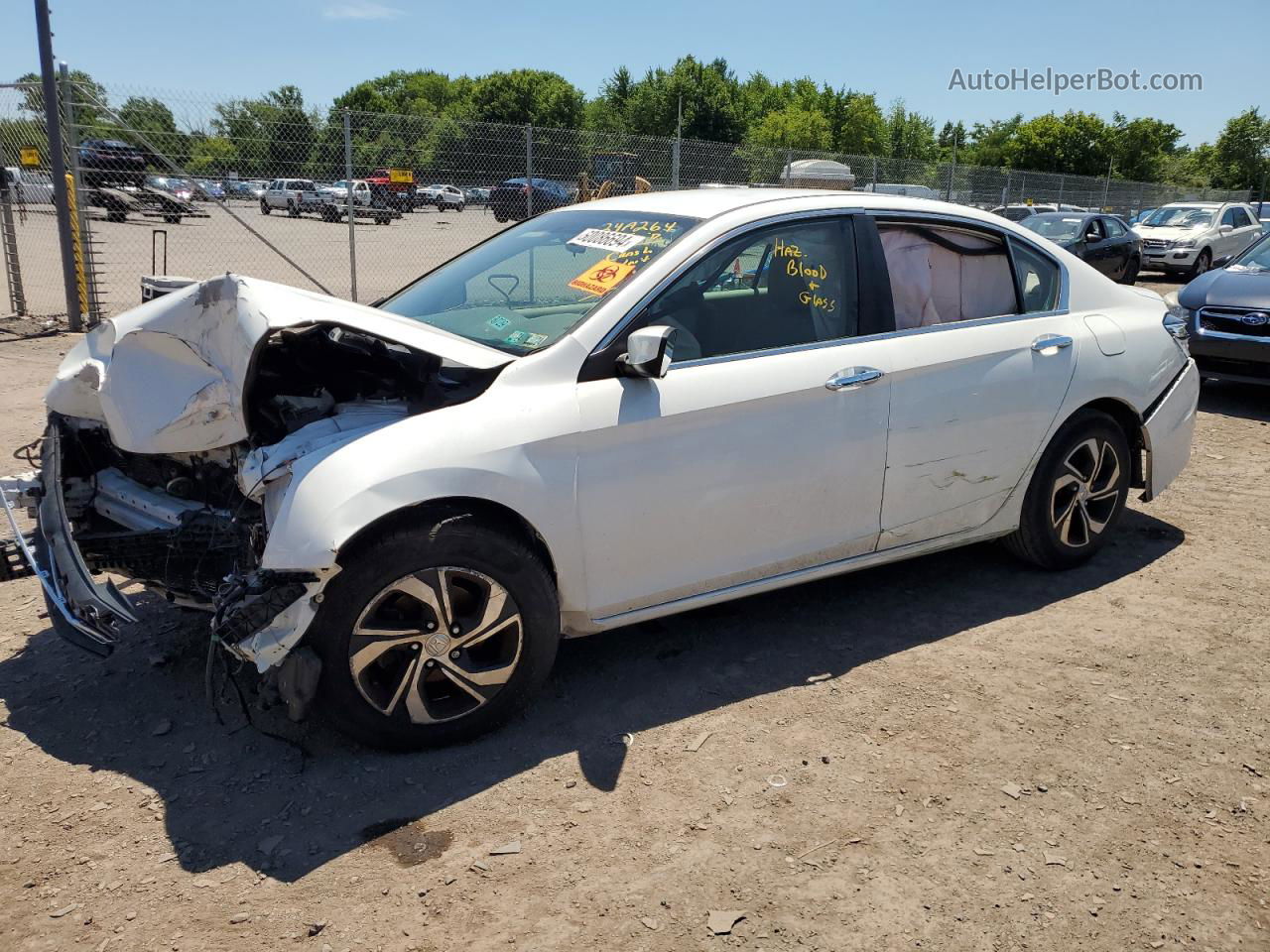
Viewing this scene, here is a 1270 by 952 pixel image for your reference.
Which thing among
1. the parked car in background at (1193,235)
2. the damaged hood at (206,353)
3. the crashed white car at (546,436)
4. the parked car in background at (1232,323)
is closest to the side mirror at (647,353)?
the crashed white car at (546,436)

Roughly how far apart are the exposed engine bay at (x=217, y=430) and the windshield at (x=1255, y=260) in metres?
8.67

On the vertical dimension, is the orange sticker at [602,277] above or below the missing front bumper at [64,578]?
above

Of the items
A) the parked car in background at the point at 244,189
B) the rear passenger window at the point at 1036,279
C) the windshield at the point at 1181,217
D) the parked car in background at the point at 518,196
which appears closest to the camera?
the rear passenger window at the point at 1036,279

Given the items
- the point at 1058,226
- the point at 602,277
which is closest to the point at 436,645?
the point at 602,277

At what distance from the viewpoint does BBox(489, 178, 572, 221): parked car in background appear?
13.1m

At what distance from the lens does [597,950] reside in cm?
246

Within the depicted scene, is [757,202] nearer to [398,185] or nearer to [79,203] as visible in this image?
[79,203]

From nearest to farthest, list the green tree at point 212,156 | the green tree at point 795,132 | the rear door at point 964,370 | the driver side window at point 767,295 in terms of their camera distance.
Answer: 1. the driver side window at point 767,295
2. the rear door at point 964,370
3. the green tree at point 212,156
4. the green tree at point 795,132

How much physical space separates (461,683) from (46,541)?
5.18ft

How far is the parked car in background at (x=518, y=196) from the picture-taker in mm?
13094

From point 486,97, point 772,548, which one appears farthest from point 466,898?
point 486,97

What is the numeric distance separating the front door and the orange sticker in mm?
195

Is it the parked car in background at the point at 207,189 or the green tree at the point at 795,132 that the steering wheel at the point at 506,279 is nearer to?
the parked car in background at the point at 207,189

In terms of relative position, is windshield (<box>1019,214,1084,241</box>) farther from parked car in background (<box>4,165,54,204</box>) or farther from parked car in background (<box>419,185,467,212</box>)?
parked car in background (<box>4,165,54,204</box>)
